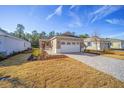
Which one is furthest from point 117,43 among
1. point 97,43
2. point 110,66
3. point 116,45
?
point 110,66

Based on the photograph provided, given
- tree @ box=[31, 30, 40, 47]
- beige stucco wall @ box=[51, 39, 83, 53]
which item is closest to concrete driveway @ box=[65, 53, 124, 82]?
beige stucco wall @ box=[51, 39, 83, 53]

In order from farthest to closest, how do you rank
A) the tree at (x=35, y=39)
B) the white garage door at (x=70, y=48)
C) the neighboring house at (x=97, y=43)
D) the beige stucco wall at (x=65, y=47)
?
the tree at (x=35, y=39), the neighboring house at (x=97, y=43), the white garage door at (x=70, y=48), the beige stucco wall at (x=65, y=47)

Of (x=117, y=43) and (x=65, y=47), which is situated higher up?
(x=117, y=43)

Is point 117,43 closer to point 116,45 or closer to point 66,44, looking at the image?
point 116,45

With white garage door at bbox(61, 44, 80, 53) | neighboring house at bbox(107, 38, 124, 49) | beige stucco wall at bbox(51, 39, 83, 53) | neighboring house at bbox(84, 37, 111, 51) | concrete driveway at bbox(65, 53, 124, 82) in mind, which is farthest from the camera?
neighboring house at bbox(107, 38, 124, 49)

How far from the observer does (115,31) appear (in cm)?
1209

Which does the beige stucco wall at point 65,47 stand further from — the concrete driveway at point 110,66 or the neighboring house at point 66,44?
the concrete driveway at point 110,66

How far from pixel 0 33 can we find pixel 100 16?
8150mm

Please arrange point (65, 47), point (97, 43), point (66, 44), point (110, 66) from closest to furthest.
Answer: point (110, 66), point (65, 47), point (66, 44), point (97, 43)

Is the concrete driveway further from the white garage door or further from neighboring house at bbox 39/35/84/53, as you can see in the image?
the white garage door

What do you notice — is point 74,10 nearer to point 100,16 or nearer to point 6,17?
point 100,16

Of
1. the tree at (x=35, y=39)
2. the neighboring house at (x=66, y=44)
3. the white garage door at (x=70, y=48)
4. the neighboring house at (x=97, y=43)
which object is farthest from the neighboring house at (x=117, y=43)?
the tree at (x=35, y=39)

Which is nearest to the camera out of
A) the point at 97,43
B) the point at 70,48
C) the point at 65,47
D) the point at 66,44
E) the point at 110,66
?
the point at 110,66
